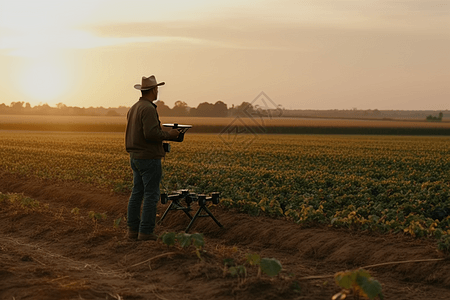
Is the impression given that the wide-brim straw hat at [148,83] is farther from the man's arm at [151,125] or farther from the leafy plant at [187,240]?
the leafy plant at [187,240]

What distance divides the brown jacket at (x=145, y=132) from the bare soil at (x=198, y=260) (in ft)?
3.95

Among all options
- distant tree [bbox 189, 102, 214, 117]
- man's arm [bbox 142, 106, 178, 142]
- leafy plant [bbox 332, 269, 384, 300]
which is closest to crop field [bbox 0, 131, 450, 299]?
leafy plant [bbox 332, 269, 384, 300]

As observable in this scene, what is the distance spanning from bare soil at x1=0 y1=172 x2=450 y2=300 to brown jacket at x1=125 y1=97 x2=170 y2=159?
47.4 inches

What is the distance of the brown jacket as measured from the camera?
22.3 feet

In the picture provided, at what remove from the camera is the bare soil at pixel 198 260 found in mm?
5195

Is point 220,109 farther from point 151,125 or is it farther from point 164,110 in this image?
point 151,125

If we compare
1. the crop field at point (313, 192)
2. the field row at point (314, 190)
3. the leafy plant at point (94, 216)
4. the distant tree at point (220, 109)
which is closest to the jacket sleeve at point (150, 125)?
the crop field at point (313, 192)

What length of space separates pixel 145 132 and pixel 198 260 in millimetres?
1824

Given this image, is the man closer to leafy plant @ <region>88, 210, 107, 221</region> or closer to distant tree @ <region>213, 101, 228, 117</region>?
leafy plant @ <region>88, 210, 107, 221</region>

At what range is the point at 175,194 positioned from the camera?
8008 millimetres

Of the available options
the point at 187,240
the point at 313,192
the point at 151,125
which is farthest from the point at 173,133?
the point at 313,192

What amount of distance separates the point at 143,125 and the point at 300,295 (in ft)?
9.90

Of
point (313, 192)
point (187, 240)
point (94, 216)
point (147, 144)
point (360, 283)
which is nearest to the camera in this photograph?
point (360, 283)

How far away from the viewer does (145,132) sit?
6.82m
